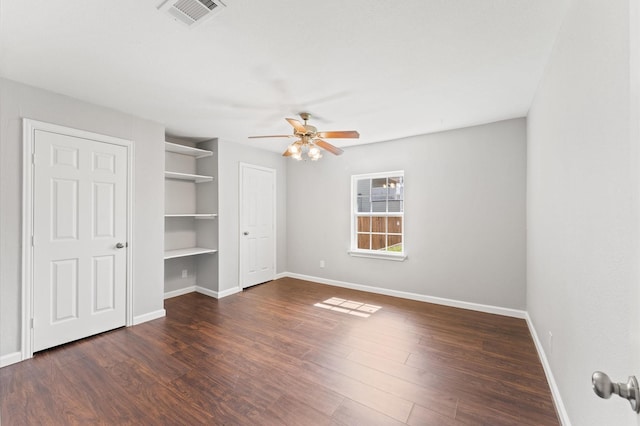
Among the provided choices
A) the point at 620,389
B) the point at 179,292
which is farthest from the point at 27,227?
the point at 620,389

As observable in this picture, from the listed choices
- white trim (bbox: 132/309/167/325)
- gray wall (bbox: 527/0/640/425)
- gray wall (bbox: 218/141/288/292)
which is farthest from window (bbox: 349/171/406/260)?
white trim (bbox: 132/309/167/325)

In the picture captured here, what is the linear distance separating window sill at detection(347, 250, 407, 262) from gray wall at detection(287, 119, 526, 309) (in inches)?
3.3

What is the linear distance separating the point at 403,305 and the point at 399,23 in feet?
11.2

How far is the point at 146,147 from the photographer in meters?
3.42

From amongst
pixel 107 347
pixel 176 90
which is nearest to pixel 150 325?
pixel 107 347

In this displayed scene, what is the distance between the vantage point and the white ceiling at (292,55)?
1.64 m

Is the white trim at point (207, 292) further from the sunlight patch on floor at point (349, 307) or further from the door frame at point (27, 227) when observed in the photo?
the door frame at point (27, 227)

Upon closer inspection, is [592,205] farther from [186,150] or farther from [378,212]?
[186,150]

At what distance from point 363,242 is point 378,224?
17.2 inches

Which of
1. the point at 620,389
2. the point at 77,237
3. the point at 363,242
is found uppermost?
the point at 77,237

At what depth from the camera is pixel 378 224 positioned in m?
4.64

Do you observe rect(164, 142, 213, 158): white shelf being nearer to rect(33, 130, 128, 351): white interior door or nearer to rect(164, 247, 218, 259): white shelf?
rect(33, 130, 128, 351): white interior door

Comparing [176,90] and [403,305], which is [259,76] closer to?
[176,90]

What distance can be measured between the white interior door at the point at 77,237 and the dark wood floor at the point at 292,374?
262 millimetres
